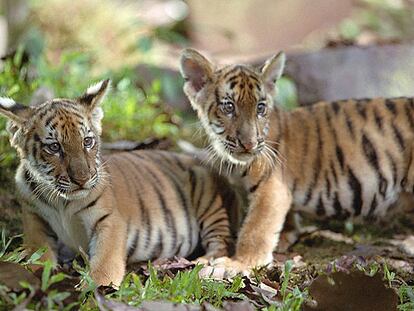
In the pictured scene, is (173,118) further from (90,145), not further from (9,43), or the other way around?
(90,145)

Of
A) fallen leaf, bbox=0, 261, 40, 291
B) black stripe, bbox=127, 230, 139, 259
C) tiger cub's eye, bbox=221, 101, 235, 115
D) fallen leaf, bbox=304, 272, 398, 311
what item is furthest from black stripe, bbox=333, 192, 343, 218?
fallen leaf, bbox=0, 261, 40, 291

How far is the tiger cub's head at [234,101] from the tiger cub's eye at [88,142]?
3.43ft

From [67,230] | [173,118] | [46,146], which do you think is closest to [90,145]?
[46,146]

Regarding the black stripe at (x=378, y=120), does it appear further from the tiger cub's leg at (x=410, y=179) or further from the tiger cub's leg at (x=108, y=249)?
the tiger cub's leg at (x=108, y=249)

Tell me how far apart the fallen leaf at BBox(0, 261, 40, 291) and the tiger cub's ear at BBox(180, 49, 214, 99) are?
2396 millimetres

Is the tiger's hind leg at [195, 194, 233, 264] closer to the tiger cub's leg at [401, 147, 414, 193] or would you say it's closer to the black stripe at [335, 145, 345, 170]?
the black stripe at [335, 145, 345, 170]

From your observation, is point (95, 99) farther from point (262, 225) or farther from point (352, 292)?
point (352, 292)

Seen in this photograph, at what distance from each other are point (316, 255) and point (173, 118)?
2.79 metres

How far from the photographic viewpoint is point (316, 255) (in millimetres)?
5387

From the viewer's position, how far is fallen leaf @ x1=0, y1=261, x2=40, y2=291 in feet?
10.8

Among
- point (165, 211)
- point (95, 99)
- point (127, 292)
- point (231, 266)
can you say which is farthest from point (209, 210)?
point (127, 292)

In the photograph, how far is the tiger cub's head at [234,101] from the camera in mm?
5023

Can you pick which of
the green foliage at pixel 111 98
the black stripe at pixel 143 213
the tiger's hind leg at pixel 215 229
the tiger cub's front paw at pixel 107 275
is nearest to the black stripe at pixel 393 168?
the tiger's hind leg at pixel 215 229

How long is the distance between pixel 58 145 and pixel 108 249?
65cm
